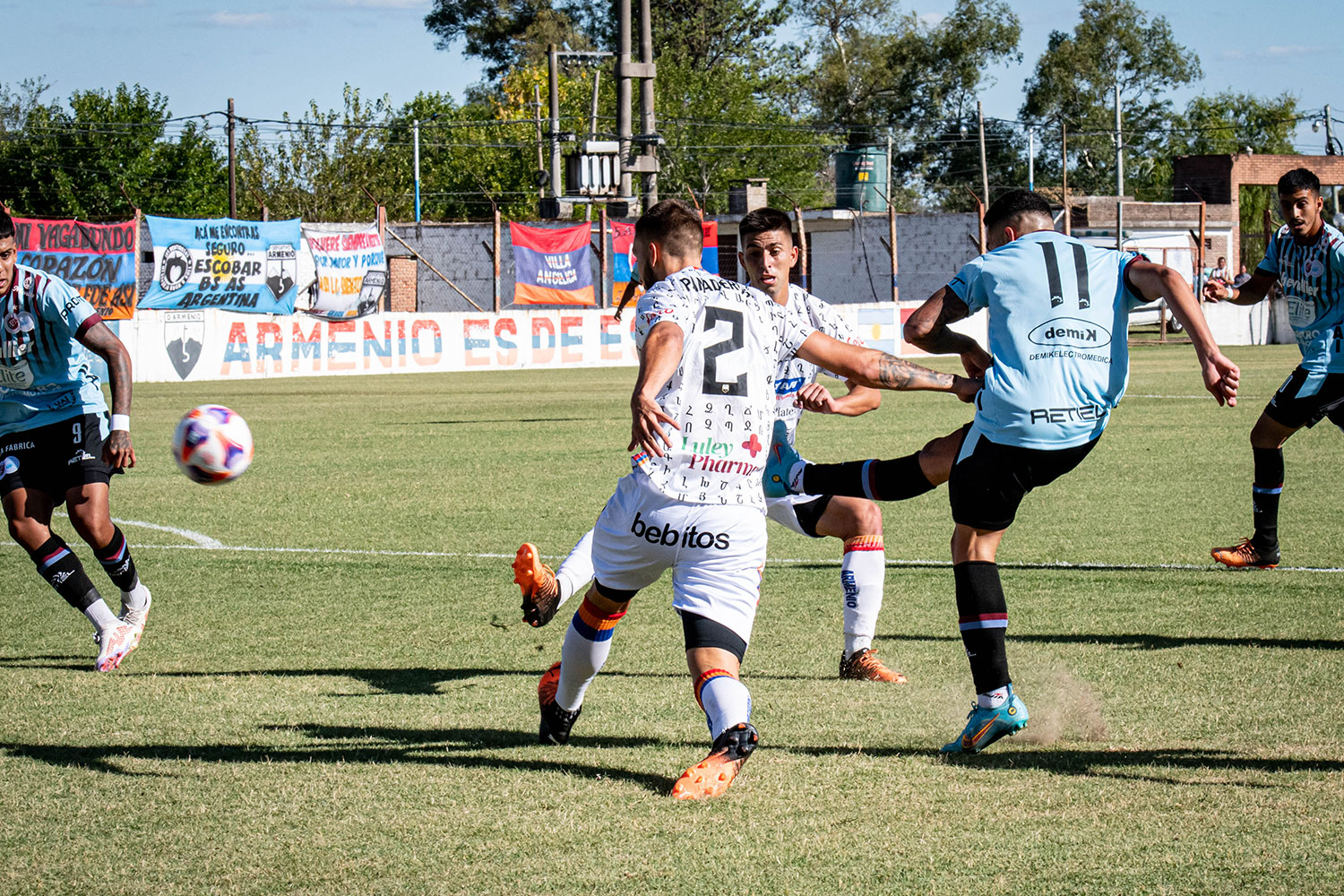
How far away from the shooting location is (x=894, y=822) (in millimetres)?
4055

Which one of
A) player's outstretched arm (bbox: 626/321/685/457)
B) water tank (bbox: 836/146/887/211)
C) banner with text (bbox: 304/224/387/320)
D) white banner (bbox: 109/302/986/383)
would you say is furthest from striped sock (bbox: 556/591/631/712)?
water tank (bbox: 836/146/887/211)

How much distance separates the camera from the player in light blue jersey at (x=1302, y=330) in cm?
805

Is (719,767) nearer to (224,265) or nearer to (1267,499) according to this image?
(1267,499)

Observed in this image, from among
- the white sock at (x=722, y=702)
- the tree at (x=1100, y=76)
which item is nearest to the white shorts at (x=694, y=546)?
the white sock at (x=722, y=702)

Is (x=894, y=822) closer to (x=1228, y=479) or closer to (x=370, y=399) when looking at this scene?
(x=1228, y=479)

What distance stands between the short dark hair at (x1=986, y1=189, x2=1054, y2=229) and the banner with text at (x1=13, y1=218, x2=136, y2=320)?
80.1 ft

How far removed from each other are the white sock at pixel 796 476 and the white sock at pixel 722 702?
216cm

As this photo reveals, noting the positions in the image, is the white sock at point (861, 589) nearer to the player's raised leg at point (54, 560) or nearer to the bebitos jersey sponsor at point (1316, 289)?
the player's raised leg at point (54, 560)

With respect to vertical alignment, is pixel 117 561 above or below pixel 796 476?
below

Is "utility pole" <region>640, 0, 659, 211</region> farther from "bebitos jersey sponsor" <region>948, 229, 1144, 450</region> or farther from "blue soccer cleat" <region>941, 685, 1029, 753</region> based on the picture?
"blue soccer cleat" <region>941, 685, 1029, 753</region>

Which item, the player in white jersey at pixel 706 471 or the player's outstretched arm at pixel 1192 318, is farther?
the player's outstretched arm at pixel 1192 318

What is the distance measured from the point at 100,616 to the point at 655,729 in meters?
2.90

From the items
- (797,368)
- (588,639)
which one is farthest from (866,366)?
(797,368)

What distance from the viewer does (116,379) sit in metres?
6.40
